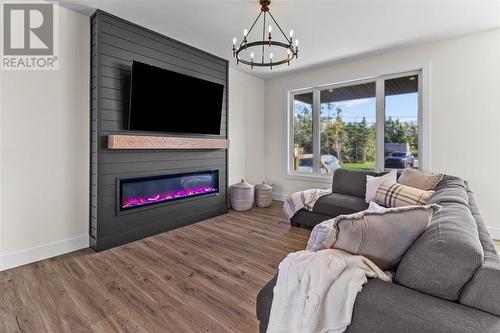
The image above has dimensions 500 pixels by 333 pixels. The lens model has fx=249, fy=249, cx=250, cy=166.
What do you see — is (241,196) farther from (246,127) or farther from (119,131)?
(119,131)

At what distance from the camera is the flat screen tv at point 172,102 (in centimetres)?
304

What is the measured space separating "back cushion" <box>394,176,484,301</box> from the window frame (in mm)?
3227

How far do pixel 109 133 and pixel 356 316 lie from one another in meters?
3.04

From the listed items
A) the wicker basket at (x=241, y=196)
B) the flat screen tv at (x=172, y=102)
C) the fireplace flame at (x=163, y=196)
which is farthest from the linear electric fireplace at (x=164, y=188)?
the flat screen tv at (x=172, y=102)

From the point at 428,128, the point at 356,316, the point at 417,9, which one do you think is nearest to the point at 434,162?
the point at 428,128

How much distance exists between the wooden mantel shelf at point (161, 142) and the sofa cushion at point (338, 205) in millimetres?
1854

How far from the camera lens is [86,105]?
290cm

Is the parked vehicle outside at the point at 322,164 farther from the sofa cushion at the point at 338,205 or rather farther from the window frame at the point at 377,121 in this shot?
the sofa cushion at the point at 338,205

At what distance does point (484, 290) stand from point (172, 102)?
3.43 metres

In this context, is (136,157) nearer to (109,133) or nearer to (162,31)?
(109,133)

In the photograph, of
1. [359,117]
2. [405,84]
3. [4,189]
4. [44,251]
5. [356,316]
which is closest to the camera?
[356,316]

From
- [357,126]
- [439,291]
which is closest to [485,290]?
[439,291]

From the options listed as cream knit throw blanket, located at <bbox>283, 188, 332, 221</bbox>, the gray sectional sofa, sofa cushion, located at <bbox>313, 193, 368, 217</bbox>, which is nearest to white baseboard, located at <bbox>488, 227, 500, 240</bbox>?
sofa cushion, located at <bbox>313, 193, 368, 217</bbox>

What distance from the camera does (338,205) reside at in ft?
11.0
